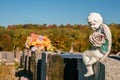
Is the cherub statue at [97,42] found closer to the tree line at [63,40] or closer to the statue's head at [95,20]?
the statue's head at [95,20]

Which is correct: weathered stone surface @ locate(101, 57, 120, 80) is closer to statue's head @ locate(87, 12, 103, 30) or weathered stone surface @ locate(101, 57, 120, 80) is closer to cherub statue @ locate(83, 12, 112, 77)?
cherub statue @ locate(83, 12, 112, 77)

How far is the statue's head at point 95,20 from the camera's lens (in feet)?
13.5

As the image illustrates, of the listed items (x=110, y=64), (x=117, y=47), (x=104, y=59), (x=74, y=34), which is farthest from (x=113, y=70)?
(x=74, y=34)

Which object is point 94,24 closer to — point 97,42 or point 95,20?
point 95,20

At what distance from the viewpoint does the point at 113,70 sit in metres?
3.15

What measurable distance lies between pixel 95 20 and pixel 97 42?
256 millimetres

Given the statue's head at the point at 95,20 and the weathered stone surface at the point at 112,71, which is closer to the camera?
the weathered stone surface at the point at 112,71

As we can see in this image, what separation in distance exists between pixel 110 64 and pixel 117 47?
133ft

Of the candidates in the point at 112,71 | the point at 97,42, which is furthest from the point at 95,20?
the point at 112,71

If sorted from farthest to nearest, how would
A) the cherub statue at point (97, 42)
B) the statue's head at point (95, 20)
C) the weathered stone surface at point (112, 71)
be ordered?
the statue's head at point (95, 20)
the cherub statue at point (97, 42)
the weathered stone surface at point (112, 71)

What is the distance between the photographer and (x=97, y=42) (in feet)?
13.2

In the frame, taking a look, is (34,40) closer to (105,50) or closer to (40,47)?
(40,47)

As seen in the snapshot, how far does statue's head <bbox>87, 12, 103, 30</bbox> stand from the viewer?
410cm

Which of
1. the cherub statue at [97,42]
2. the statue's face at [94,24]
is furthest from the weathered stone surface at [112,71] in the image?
the statue's face at [94,24]
